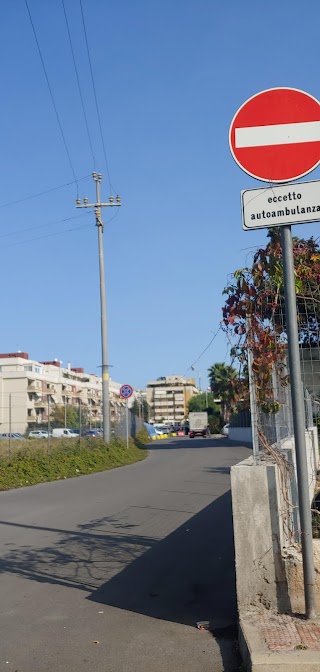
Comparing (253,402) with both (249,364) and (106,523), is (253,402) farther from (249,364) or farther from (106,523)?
(106,523)

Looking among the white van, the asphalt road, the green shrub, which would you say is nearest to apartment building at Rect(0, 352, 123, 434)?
the white van

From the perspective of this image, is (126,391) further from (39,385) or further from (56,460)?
(39,385)

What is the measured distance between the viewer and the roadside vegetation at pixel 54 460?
19078mm

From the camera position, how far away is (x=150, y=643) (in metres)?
4.64

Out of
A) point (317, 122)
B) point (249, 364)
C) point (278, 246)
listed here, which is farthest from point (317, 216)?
point (249, 364)

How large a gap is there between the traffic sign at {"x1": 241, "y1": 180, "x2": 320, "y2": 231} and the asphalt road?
2.79 m

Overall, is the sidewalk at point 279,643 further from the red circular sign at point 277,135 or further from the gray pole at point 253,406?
the red circular sign at point 277,135

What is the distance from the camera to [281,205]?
425 centimetres

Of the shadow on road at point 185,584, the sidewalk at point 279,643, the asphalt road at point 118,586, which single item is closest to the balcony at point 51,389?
the asphalt road at point 118,586

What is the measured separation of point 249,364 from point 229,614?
1.99m

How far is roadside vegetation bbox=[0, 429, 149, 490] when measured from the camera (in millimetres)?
19078

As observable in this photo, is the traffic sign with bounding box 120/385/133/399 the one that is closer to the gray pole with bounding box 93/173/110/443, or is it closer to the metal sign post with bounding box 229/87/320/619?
the gray pole with bounding box 93/173/110/443

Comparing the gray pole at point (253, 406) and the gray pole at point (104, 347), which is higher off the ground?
the gray pole at point (104, 347)

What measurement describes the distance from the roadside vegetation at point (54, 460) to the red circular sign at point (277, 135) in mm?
15134
